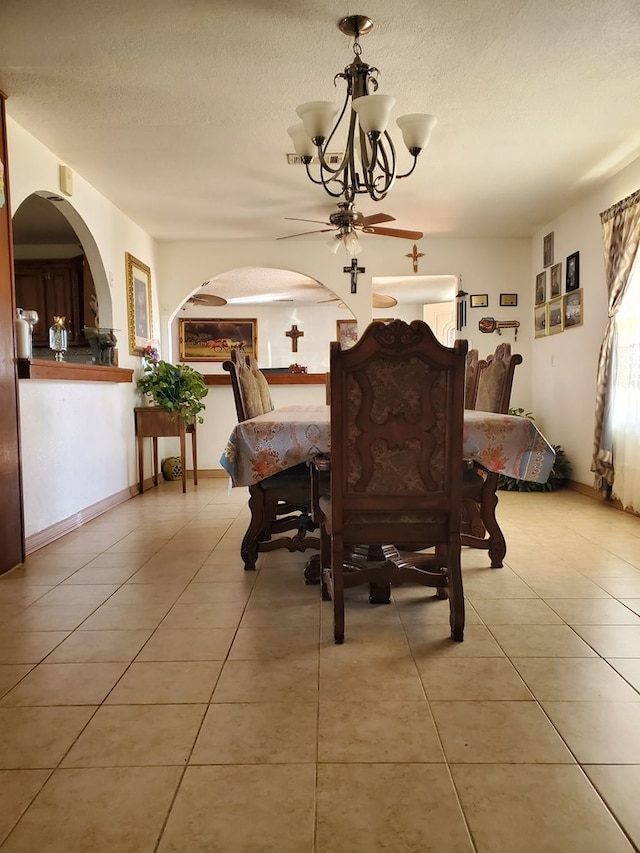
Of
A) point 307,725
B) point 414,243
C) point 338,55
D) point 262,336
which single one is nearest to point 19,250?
point 414,243

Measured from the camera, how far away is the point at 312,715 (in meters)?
1.48

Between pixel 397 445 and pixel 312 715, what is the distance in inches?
33.1

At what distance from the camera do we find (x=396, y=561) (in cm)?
229

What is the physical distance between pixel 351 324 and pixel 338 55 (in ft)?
25.8

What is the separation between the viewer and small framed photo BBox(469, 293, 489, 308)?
225 inches

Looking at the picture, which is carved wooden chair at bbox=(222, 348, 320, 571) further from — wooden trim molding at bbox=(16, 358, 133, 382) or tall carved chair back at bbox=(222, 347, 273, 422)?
wooden trim molding at bbox=(16, 358, 133, 382)

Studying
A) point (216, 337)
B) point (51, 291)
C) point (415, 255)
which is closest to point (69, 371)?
point (51, 291)

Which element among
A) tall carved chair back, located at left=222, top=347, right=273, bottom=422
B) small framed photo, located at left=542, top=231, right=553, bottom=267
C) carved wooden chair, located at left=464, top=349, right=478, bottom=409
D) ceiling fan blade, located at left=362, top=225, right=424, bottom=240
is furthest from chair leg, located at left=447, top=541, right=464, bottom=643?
small framed photo, located at left=542, top=231, right=553, bottom=267

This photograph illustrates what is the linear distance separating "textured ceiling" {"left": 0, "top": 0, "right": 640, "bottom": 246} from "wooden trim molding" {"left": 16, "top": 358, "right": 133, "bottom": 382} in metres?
1.33

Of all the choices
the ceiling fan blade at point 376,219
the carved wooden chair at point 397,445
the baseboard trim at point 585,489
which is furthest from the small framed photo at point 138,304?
the baseboard trim at point 585,489

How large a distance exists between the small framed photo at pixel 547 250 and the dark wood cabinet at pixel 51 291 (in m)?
4.38

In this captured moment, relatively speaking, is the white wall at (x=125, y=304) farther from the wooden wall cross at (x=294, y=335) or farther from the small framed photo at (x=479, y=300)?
the wooden wall cross at (x=294, y=335)

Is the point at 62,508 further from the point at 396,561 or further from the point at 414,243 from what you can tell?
the point at 414,243

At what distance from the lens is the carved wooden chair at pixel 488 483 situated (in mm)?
2661
